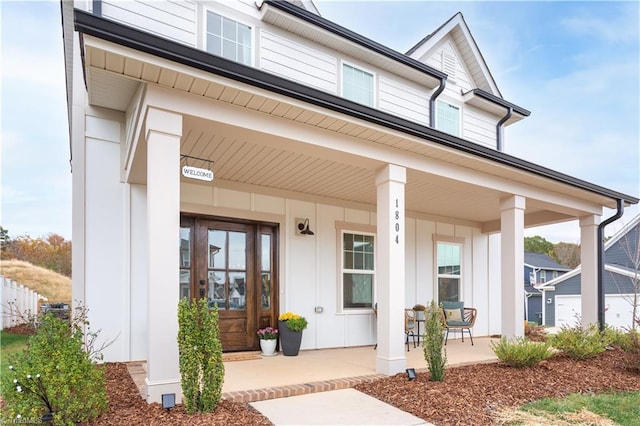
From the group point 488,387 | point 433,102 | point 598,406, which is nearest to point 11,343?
point 488,387

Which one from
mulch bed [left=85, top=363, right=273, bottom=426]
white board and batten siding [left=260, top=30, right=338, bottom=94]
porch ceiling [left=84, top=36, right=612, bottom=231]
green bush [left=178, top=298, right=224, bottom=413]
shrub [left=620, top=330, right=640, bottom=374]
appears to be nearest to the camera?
mulch bed [left=85, top=363, right=273, bottom=426]

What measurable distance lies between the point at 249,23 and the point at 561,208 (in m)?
6.34

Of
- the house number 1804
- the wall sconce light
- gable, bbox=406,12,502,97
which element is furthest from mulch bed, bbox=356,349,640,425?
gable, bbox=406,12,502,97

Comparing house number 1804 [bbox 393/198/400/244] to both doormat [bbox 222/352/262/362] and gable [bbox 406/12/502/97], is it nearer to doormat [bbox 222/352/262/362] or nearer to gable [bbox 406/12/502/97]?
doormat [bbox 222/352/262/362]

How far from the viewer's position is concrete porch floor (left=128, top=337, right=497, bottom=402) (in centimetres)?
435

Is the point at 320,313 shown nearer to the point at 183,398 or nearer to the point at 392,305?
the point at 392,305

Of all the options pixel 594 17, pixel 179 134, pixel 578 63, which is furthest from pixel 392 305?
pixel 578 63

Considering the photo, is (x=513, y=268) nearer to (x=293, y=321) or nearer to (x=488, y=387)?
(x=488, y=387)

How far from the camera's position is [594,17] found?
9.05m

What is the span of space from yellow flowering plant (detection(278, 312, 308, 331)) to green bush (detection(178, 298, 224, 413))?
3.18 metres

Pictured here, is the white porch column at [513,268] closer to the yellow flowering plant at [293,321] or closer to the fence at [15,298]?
the yellow flowering plant at [293,321]

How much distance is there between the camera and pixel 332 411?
12.7 feet

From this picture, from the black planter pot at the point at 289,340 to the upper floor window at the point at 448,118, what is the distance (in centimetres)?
557

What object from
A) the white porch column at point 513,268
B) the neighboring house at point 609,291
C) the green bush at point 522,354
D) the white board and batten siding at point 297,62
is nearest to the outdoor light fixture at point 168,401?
the green bush at point 522,354
